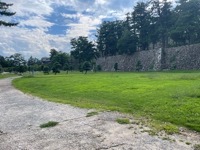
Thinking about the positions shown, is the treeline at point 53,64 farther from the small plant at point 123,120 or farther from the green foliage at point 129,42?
the small plant at point 123,120

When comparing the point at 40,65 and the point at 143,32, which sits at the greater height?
the point at 143,32

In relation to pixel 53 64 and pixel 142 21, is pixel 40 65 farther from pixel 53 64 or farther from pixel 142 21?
pixel 142 21

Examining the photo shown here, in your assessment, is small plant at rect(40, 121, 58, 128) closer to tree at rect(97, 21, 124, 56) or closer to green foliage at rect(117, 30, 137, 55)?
green foliage at rect(117, 30, 137, 55)

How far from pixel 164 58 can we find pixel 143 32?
14454 millimetres

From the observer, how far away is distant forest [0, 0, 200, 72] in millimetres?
61562

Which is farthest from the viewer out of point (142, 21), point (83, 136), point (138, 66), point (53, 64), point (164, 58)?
point (53, 64)

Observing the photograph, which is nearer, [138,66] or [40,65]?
[138,66]

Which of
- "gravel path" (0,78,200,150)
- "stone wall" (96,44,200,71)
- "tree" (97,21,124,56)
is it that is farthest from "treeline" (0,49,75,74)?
"gravel path" (0,78,200,150)

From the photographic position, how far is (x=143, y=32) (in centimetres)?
7619

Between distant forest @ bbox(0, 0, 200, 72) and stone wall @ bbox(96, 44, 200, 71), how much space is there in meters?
2.95

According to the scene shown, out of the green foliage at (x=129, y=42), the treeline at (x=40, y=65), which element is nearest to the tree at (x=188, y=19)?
the green foliage at (x=129, y=42)

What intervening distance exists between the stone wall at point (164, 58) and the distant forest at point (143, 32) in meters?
2.95

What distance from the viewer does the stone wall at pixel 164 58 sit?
58100 mm

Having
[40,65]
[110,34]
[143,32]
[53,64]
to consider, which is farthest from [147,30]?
[40,65]
